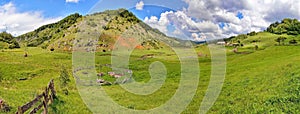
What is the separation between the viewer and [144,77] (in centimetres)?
4928

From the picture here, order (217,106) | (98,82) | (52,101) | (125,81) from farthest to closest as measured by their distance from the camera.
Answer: (125,81), (98,82), (217,106), (52,101)

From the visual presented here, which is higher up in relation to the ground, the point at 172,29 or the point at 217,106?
the point at 172,29

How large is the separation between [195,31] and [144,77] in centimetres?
2891

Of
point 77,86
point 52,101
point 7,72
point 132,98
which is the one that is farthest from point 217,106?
point 7,72

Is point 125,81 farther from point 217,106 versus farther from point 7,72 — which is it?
point 217,106

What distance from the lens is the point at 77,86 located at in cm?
3700

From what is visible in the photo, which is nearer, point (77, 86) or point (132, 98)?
point (132, 98)

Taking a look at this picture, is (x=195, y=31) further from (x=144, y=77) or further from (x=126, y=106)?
(x=144, y=77)

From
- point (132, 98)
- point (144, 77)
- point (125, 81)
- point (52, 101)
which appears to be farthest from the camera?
point (144, 77)

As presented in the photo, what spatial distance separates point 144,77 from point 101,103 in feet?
80.7

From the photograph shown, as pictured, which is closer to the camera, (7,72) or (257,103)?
(257,103)

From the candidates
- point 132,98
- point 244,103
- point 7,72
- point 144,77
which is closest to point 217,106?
point 244,103

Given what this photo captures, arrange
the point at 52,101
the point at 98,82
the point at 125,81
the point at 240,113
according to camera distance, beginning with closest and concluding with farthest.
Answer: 1. the point at 240,113
2. the point at 52,101
3. the point at 98,82
4. the point at 125,81

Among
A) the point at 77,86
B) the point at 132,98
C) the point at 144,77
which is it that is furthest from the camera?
the point at 144,77
